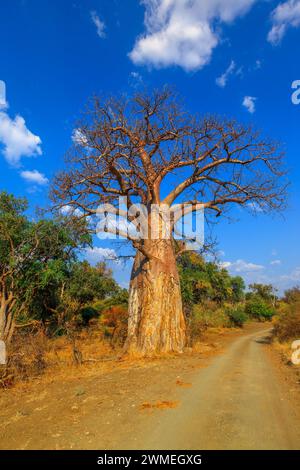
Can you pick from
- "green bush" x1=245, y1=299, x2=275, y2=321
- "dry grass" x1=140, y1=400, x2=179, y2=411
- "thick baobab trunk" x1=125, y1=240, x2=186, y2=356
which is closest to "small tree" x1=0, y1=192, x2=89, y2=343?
"thick baobab trunk" x1=125, y1=240, x2=186, y2=356

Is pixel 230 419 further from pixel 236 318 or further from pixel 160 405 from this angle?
pixel 236 318

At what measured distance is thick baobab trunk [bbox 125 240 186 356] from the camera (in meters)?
8.68

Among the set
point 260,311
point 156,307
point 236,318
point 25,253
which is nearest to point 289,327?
point 156,307

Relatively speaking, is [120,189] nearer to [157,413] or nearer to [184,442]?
[157,413]

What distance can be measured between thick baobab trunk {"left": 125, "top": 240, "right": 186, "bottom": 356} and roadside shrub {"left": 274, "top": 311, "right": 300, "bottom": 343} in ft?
19.2

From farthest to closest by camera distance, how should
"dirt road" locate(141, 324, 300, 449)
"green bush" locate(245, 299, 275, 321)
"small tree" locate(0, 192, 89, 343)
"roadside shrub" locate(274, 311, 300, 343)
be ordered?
1. "green bush" locate(245, 299, 275, 321)
2. "roadside shrub" locate(274, 311, 300, 343)
3. "small tree" locate(0, 192, 89, 343)
4. "dirt road" locate(141, 324, 300, 449)

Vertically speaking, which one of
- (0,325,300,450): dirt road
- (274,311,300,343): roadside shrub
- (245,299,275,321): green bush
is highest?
(245,299,275,321): green bush

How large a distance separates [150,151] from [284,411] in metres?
7.21

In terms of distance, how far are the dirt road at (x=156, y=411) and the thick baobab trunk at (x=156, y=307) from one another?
1.83 metres

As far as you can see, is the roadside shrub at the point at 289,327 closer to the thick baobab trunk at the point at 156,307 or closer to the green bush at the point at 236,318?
the thick baobab trunk at the point at 156,307

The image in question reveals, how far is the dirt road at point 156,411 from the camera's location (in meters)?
3.19

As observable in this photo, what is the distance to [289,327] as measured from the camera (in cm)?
1332

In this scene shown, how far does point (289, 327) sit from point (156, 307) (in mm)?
7140

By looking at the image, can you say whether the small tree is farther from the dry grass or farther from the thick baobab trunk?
the dry grass
